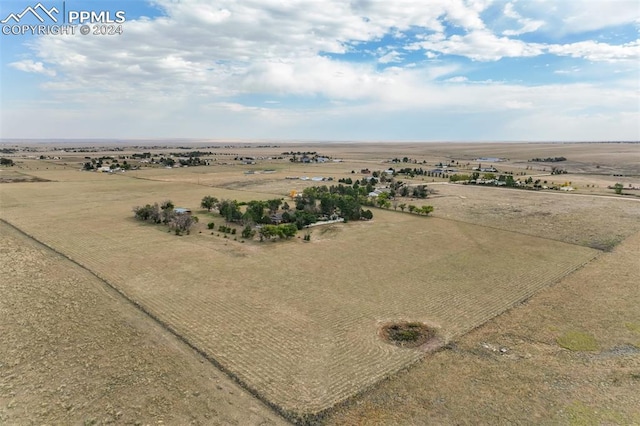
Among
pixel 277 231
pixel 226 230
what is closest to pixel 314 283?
pixel 277 231

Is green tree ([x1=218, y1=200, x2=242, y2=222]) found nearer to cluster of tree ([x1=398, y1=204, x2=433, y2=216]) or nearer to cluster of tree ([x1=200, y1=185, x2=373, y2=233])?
cluster of tree ([x1=200, y1=185, x2=373, y2=233])

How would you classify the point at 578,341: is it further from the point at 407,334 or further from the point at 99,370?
the point at 99,370

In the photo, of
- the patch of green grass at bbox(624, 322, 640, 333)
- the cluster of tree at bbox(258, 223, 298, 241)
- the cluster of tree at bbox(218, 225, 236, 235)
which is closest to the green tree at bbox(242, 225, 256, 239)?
the cluster of tree at bbox(258, 223, 298, 241)

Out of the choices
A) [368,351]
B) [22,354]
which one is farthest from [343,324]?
[22,354]

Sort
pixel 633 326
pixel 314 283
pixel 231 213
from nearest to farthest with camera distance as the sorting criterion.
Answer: pixel 633 326 → pixel 314 283 → pixel 231 213

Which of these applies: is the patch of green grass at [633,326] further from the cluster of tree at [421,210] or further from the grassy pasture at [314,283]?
the cluster of tree at [421,210]

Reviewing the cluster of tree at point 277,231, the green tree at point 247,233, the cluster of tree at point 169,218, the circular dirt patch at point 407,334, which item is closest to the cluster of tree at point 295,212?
the green tree at point 247,233

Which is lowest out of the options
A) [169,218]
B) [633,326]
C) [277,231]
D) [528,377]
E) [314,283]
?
[528,377]
